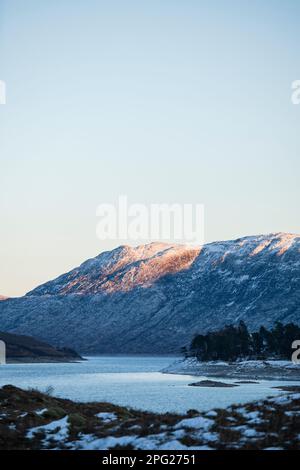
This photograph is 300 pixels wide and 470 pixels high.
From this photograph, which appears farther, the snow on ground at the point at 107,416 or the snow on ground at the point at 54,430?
the snow on ground at the point at 107,416

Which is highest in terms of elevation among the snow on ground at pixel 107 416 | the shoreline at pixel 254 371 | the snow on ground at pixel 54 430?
the snow on ground at pixel 54 430

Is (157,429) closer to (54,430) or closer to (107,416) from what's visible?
(54,430)

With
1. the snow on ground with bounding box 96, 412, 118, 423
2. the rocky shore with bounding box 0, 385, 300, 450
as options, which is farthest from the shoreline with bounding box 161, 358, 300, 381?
the rocky shore with bounding box 0, 385, 300, 450

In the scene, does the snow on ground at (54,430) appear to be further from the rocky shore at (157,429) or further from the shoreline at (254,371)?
the shoreline at (254,371)

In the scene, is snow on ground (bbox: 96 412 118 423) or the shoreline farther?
the shoreline

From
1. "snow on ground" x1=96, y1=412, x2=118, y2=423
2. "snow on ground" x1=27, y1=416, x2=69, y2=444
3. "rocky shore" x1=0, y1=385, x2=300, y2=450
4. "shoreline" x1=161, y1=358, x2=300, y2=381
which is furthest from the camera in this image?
"shoreline" x1=161, y1=358, x2=300, y2=381

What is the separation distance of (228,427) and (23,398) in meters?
19.7

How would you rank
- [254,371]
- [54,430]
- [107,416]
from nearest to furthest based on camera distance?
[54,430] → [107,416] → [254,371]

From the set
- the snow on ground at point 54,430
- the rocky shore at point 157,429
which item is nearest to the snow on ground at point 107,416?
the rocky shore at point 157,429

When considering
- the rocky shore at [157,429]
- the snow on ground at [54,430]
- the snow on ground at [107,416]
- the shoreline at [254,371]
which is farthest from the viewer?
the shoreline at [254,371]

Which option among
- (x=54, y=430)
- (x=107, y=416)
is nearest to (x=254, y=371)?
(x=107, y=416)

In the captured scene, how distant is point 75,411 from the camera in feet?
165

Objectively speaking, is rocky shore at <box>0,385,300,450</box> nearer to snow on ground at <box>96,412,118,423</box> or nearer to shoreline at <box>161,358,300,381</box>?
snow on ground at <box>96,412,118,423</box>
